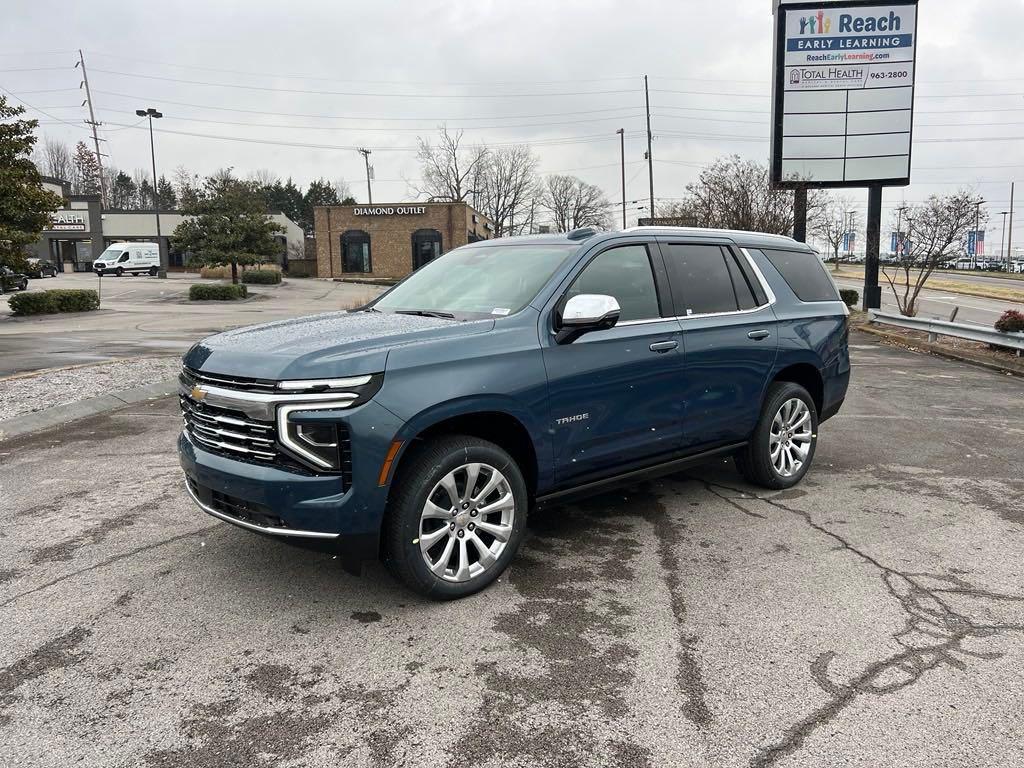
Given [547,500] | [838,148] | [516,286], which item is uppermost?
[838,148]

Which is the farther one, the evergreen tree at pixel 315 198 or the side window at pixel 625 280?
the evergreen tree at pixel 315 198

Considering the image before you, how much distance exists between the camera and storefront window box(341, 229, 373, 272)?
57.4 metres

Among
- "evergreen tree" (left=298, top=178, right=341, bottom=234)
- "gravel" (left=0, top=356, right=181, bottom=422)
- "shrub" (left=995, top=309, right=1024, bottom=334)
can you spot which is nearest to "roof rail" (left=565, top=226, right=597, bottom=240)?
"gravel" (left=0, top=356, right=181, bottom=422)

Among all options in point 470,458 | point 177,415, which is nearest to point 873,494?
point 470,458

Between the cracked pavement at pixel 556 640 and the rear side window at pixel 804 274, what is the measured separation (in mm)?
1582

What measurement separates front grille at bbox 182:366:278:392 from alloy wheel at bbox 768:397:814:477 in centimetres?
368

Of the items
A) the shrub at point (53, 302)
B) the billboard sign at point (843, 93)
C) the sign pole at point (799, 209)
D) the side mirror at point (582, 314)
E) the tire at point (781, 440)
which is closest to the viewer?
the side mirror at point (582, 314)

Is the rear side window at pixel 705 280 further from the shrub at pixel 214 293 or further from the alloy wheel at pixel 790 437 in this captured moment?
the shrub at pixel 214 293

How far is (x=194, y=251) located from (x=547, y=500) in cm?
4122

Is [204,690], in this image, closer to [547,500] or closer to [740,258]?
[547,500]

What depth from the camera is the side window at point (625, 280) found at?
14.6 feet

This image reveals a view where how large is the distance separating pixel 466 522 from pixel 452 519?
94 millimetres

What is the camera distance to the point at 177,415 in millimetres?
8547

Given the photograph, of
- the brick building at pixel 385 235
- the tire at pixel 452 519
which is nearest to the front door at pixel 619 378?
the tire at pixel 452 519
